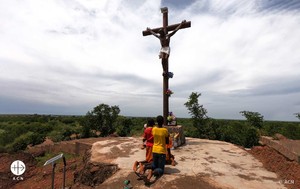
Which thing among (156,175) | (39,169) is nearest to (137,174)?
(156,175)

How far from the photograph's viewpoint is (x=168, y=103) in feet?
29.2

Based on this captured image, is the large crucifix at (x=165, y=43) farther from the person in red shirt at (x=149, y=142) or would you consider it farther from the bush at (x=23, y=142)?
the bush at (x=23, y=142)

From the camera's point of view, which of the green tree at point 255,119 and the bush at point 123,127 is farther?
the bush at point 123,127

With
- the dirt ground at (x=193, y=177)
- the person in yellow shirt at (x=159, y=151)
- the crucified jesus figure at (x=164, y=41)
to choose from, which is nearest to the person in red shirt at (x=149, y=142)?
the person in yellow shirt at (x=159, y=151)

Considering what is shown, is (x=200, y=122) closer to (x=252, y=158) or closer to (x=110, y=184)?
(x=252, y=158)

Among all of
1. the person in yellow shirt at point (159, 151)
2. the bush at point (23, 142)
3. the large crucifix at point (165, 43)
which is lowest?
the bush at point (23, 142)

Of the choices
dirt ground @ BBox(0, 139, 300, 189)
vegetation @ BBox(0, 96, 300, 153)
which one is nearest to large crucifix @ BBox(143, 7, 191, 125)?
dirt ground @ BBox(0, 139, 300, 189)

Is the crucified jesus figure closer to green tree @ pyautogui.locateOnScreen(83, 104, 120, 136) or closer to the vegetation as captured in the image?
the vegetation

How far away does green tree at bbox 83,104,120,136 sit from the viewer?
720 inches

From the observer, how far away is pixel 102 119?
18516 mm

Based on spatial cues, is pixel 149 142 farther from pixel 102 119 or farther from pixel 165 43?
pixel 102 119

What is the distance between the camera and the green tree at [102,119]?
1830 centimetres

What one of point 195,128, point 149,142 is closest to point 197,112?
point 195,128

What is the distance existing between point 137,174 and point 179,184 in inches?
40.3
